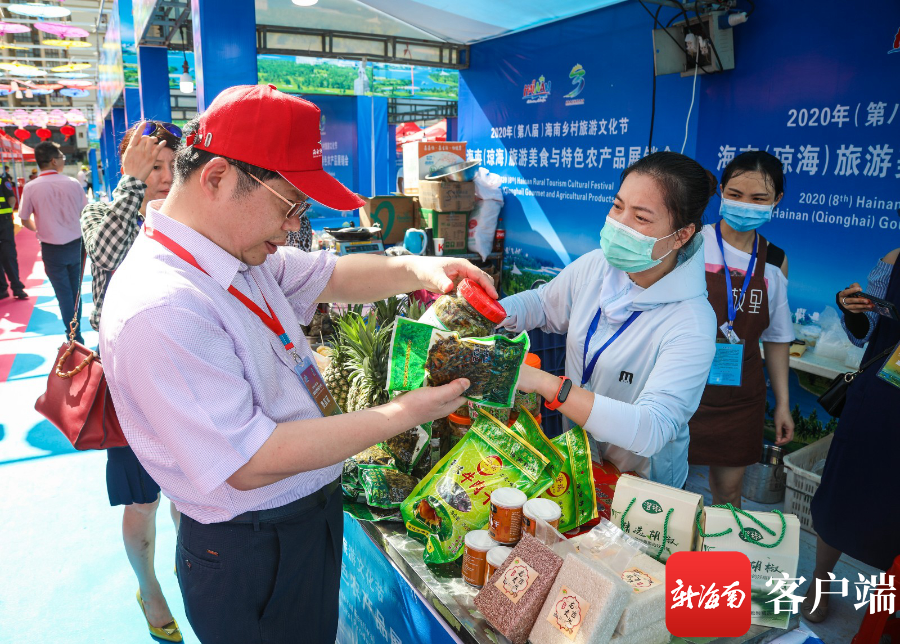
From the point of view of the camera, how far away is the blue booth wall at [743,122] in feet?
12.4

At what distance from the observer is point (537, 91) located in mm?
6504

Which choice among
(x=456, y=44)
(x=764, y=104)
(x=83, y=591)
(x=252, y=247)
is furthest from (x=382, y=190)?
(x=252, y=247)

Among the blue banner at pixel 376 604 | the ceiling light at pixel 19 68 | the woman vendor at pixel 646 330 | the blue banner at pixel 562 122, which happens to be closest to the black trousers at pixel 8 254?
the blue banner at pixel 562 122

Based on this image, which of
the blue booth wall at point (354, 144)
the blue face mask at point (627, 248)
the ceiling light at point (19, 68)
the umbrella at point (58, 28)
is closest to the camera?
the blue face mask at point (627, 248)

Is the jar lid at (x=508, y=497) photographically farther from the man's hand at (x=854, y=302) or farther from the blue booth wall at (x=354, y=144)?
the blue booth wall at (x=354, y=144)

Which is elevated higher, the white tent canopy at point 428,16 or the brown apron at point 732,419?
the white tent canopy at point 428,16

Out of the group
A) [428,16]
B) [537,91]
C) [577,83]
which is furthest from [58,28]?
[577,83]

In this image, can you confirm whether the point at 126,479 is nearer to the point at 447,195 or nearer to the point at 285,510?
the point at 285,510

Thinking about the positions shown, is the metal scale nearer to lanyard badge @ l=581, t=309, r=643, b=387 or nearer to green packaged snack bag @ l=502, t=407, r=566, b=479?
lanyard badge @ l=581, t=309, r=643, b=387

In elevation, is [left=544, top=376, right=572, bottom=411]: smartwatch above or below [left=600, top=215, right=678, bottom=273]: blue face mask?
below

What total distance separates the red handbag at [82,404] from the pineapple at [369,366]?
2.66ft

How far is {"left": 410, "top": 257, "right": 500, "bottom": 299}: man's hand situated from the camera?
180cm

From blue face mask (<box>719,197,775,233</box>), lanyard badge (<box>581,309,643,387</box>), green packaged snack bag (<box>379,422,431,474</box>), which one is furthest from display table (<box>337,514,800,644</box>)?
blue face mask (<box>719,197,775,233</box>)

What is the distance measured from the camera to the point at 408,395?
1416 mm
